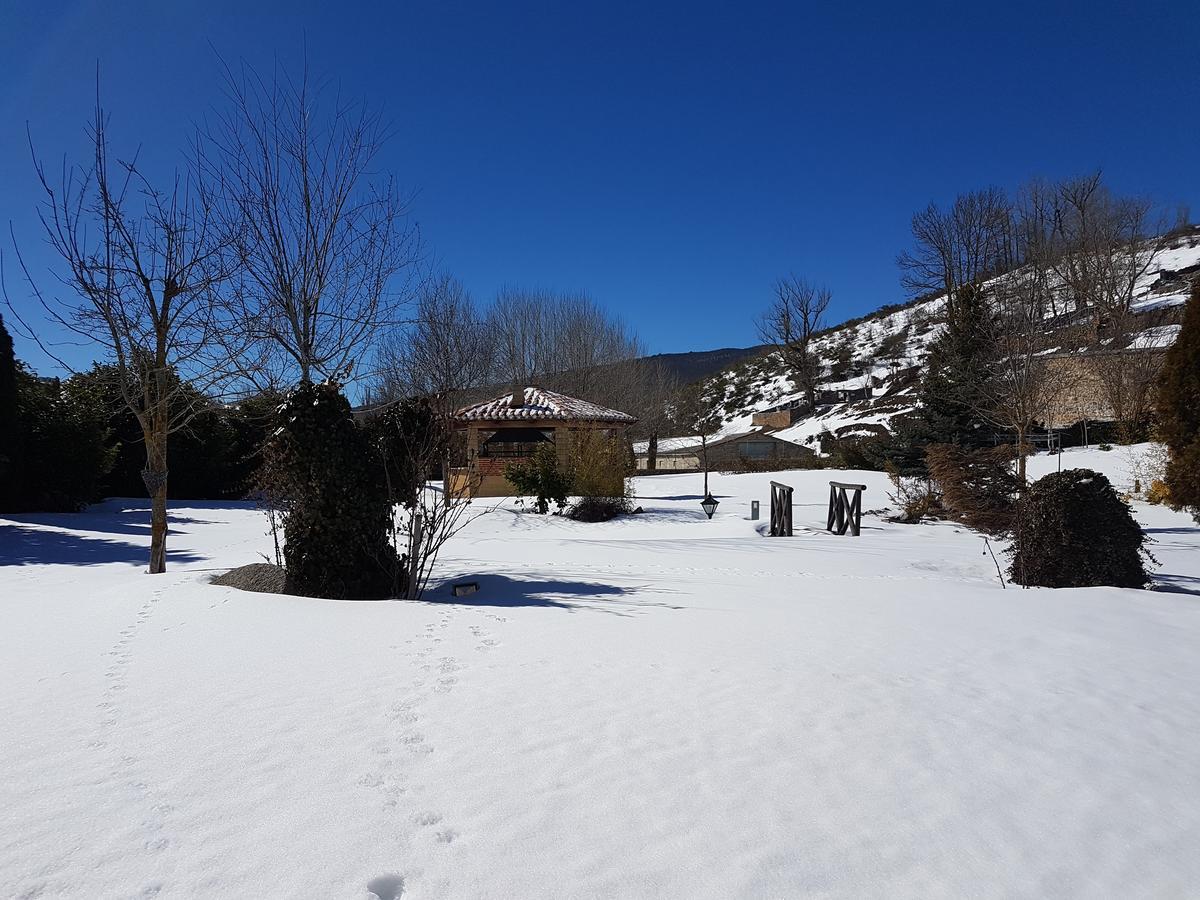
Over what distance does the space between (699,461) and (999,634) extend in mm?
27861

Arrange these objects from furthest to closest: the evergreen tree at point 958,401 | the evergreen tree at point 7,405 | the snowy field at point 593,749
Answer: the evergreen tree at point 958,401
the evergreen tree at point 7,405
the snowy field at point 593,749

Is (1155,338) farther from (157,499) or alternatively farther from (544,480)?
(157,499)

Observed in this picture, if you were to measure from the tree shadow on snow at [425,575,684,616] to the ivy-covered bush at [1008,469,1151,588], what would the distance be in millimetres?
3690

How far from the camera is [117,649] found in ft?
13.3

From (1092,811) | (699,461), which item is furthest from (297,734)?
(699,461)

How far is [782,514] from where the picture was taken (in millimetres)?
13289

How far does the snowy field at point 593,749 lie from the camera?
201 centimetres

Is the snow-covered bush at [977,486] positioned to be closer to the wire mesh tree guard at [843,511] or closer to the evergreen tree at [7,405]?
the wire mesh tree guard at [843,511]

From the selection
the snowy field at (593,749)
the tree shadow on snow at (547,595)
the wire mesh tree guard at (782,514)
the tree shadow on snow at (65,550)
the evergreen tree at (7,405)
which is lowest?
the snowy field at (593,749)

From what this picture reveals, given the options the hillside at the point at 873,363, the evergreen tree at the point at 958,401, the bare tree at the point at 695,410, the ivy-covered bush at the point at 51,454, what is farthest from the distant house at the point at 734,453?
the ivy-covered bush at the point at 51,454

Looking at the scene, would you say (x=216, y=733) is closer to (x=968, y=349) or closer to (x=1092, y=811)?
(x=1092, y=811)

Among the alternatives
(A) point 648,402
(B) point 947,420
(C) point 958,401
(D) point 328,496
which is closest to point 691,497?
(B) point 947,420

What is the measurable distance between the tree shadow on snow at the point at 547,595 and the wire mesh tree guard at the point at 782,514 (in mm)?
6604

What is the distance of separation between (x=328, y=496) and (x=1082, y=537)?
6779 millimetres
